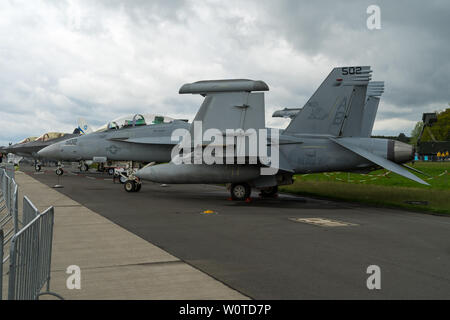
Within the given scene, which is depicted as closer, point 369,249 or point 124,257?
point 124,257

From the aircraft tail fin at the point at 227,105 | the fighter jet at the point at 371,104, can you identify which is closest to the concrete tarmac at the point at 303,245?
the aircraft tail fin at the point at 227,105

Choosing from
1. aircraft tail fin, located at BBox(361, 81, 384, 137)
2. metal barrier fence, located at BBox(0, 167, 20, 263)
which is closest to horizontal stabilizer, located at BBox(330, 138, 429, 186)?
aircraft tail fin, located at BBox(361, 81, 384, 137)

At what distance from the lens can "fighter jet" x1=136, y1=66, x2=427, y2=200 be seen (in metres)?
12.8

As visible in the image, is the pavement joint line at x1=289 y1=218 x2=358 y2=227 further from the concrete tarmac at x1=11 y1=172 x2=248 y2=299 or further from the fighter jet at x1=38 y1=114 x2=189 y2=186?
the fighter jet at x1=38 y1=114 x2=189 y2=186

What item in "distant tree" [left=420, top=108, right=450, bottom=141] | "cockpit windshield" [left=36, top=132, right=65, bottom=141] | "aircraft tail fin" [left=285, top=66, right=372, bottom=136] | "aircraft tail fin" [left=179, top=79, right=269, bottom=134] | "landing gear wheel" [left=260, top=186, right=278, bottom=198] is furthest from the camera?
"distant tree" [left=420, top=108, right=450, bottom=141]

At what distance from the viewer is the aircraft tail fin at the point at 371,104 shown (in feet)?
58.0

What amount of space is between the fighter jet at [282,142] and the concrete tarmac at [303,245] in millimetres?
1438

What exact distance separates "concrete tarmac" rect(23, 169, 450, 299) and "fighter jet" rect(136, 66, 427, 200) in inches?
56.6

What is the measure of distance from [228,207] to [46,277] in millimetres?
8484

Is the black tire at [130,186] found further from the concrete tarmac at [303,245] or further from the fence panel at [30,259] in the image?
the fence panel at [30,259]

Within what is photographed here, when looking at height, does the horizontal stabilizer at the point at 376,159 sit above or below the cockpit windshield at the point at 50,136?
below
